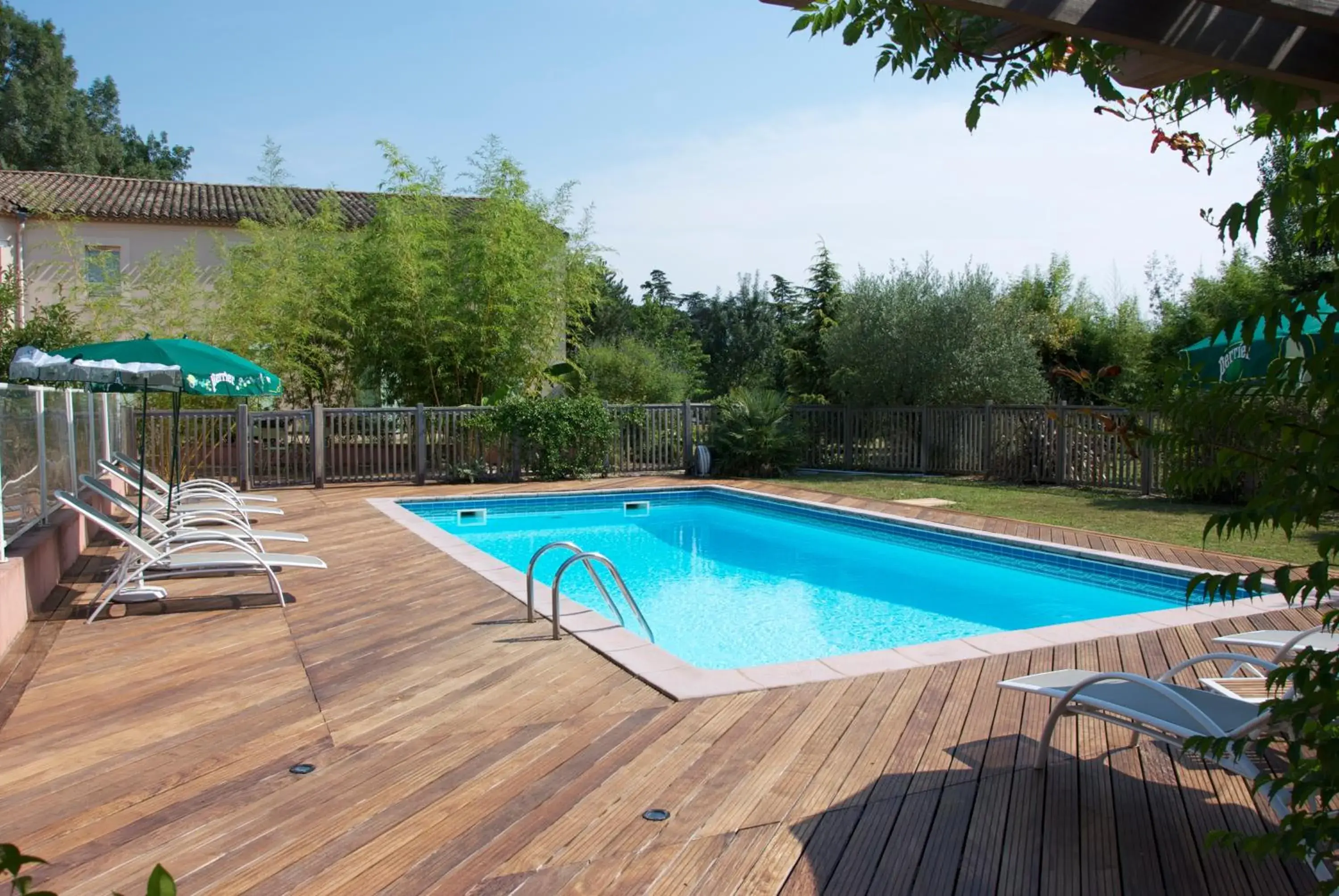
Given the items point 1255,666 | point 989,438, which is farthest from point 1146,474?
point 1255,666

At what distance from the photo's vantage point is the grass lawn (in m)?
Answer: 8.89

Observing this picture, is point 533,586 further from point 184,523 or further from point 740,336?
point 740,336

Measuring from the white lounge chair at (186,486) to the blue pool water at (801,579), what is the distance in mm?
2020

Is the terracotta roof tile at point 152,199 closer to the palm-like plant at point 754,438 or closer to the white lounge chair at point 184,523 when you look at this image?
the palm-like plant at point 754,438

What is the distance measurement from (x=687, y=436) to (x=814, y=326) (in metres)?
9.09

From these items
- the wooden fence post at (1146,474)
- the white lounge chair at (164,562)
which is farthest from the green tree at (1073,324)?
the white lounge chair at (164,562)

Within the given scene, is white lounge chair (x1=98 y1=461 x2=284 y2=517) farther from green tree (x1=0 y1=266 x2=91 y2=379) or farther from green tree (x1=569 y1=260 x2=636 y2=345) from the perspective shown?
green tree (x1=569 y1=260 x2=636 y2=345)

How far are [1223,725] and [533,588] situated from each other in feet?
14.6

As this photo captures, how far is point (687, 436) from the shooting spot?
55.0 feet

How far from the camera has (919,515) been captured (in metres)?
11.3

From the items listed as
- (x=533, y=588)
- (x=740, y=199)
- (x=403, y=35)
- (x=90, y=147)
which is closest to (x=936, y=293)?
(x=740, y=199)

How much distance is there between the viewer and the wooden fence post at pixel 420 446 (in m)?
15.4

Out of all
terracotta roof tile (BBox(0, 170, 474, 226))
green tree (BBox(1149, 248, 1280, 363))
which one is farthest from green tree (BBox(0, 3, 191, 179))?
green tree (BBox(1149, 248, 1280, 363))

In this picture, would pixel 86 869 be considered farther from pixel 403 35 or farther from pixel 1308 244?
pixel 403 35
